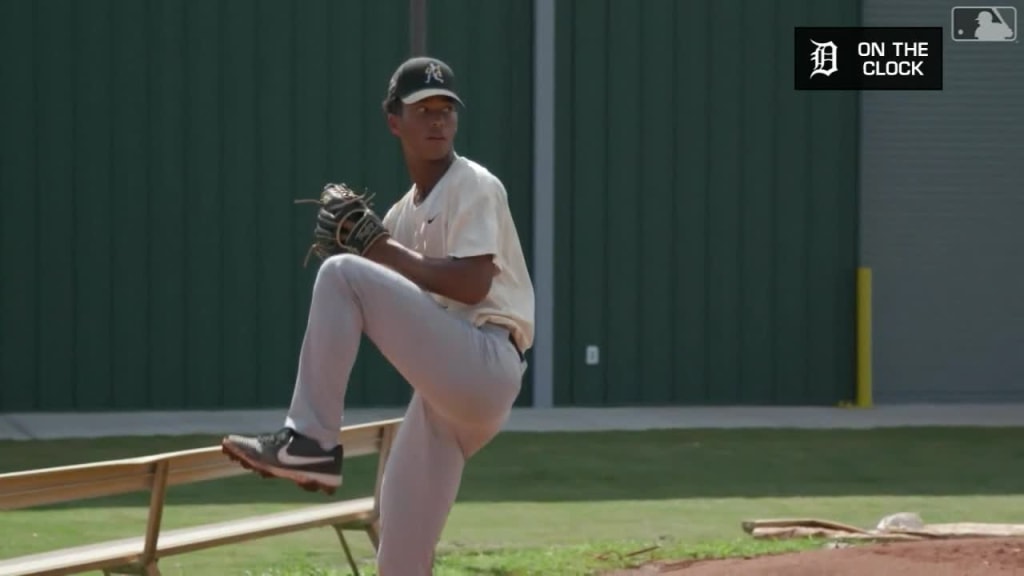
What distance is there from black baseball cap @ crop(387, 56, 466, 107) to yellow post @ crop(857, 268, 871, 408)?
37.8 feet

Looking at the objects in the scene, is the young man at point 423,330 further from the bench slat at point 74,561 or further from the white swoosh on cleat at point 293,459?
the bench slat at point 74,561

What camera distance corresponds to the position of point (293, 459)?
6012 millimetres

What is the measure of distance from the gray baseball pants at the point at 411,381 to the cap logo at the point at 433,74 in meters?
0.65

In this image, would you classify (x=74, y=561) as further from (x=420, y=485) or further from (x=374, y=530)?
(x=374, y=530)

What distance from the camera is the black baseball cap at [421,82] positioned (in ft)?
21.0

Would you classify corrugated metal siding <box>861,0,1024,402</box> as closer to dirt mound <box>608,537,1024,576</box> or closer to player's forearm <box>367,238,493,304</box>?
dirt mound <box>608,537,1024,576</box>

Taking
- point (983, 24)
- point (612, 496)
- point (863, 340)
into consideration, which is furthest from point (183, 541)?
point (983, 24)

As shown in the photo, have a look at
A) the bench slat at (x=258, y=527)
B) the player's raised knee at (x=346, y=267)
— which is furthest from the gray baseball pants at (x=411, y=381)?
the bench slat at (x=258, y=527)

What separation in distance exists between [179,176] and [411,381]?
34.6 feet

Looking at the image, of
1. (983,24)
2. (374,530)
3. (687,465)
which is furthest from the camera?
(983,24)

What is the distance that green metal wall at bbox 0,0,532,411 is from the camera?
16219 mm
